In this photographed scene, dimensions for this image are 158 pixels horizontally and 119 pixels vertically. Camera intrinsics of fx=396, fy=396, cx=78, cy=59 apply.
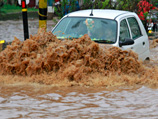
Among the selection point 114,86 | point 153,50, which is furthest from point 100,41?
point 153,50

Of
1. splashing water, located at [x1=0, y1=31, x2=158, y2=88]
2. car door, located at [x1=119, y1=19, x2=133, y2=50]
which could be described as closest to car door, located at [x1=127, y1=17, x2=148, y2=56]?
car door, located at [x1=119, y1=19, x2=133, y2=50]

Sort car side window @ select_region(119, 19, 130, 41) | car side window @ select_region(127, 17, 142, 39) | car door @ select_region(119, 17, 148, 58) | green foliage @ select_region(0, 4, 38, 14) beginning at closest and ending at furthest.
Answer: car side window @ select_region(119, 19, 130, 41)
car door @ select_region(119, 17, 148, 58)
car side window @ select_region(127, 17, 142, 39)
green foliage @ select_region(0, 4, 38, 14)

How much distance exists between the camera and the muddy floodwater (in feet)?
19.9

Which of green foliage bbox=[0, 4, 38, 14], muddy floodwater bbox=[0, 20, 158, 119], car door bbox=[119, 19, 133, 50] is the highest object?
car door bbox=[119, 19, 133, 50]

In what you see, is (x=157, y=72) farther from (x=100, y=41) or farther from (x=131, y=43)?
(x=100, y=41)

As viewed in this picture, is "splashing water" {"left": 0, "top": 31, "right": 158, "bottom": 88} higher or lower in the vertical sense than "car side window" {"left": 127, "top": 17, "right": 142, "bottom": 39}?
lower

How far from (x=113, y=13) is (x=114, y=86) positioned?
8.23 ft

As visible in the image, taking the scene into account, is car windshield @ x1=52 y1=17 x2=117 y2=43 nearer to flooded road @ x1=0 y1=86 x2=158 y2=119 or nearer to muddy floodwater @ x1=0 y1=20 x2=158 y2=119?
muddy floodwater @ x1=0 y1=20 x2=158 y2=119

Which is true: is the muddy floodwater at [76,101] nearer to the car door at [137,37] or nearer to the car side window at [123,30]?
the car side window at [123,30]

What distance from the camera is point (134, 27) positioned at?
407 inches

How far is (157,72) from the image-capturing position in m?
9.01

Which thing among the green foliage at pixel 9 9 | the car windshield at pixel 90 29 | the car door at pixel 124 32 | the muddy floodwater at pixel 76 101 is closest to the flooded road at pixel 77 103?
the muddy floodwater at pixel 76 101

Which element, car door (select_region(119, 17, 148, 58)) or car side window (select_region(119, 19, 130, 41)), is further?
car door (select_region(119, 17, 148, 58))

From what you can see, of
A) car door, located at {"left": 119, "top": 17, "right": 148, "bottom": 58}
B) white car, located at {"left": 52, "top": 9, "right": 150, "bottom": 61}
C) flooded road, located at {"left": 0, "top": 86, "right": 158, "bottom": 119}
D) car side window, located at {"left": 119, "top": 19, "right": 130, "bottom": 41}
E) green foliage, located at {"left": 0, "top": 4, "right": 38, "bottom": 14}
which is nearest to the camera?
flooded road, located at {"left": 0, "top": 86, "right": 158, "bottom": 119}
